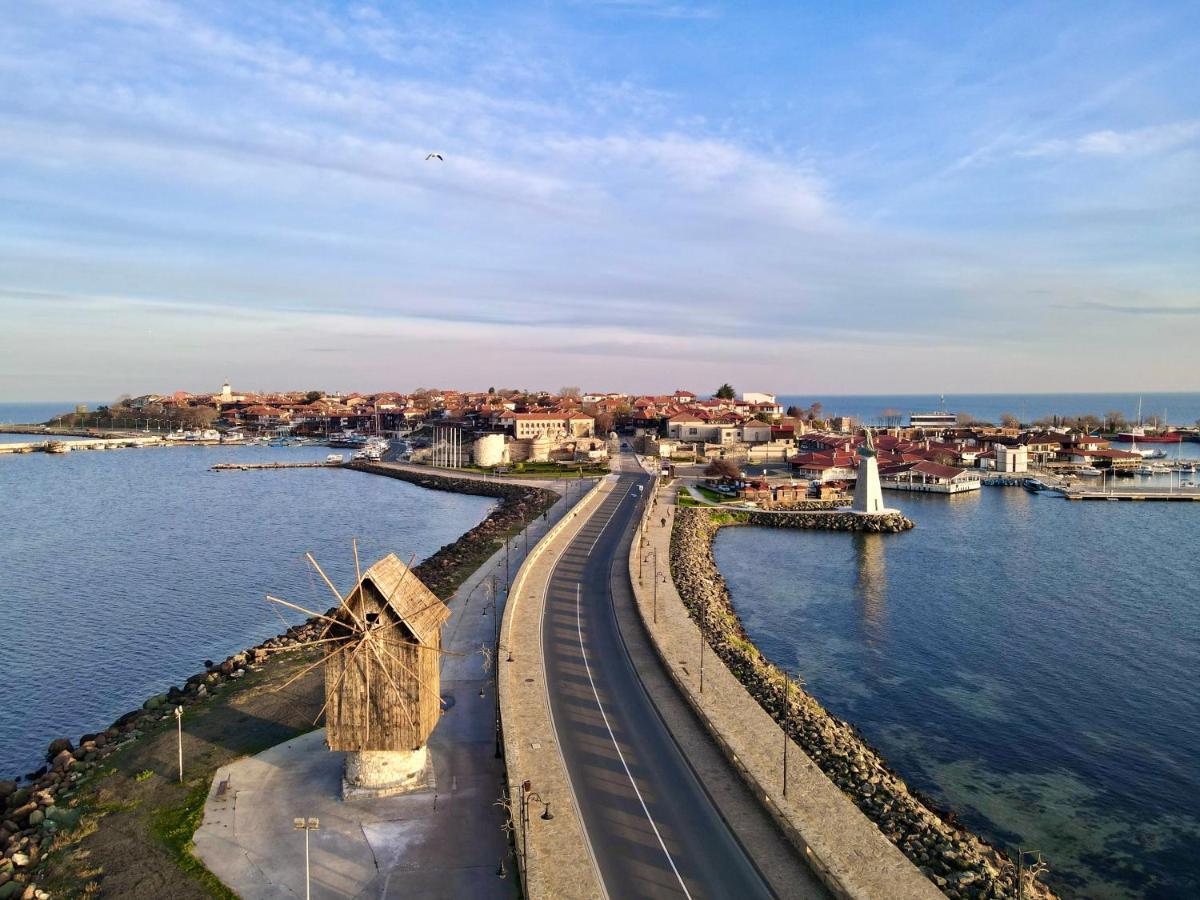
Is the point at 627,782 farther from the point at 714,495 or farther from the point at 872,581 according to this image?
the point at 714,495

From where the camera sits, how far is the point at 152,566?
46750mm

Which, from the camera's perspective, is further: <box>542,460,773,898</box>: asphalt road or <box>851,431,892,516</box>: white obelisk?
<box>851,431,892,516</box>: white obelisk

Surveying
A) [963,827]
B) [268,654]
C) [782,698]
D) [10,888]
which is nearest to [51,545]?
[268,654]

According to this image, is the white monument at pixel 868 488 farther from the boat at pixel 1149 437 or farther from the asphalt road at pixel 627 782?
the boat at pixel 1149 437

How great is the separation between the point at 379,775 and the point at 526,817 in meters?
4.00

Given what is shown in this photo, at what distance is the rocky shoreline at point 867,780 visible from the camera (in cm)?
1551

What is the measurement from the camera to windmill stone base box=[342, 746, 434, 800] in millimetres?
17155

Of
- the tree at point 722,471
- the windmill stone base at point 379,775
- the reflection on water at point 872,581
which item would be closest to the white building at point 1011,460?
the tree at point 722,471

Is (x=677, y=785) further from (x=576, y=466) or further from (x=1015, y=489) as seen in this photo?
(x=1015, y=489)

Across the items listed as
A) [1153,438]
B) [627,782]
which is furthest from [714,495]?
[1153,438]

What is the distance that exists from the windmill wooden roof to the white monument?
4796cm

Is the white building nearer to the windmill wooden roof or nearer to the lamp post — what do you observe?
the windmill wooden roof

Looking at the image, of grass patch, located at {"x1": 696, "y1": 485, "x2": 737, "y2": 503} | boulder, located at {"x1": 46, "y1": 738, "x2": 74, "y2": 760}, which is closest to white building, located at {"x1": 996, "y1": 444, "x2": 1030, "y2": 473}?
grass patch, located at {"x1": 696, "y1": 485, "x2": 737, "y2": 503}

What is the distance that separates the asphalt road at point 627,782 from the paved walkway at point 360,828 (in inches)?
73.1
